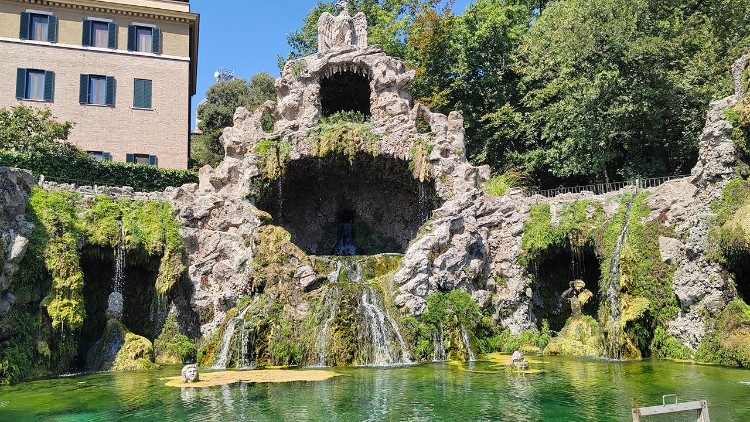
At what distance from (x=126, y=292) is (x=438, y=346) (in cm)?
1270

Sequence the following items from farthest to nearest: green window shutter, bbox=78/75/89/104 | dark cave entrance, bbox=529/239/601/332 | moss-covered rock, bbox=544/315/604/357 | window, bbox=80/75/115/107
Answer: window, bbox=80/75/115/107 → green window shutter, bbox=78/75/89/104 → dark cave entrance, bbox=529/239/601/332 → moss-covered rock, bbox=544/315/604/357

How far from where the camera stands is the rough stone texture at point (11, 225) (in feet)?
69.9

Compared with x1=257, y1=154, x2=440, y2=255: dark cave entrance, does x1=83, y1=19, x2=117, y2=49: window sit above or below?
above

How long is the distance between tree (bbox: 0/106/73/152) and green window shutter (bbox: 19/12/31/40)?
334 inches

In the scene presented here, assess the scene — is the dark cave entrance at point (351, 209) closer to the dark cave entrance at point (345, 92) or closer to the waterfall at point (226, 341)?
the dark cave entrance at point (345, 92)

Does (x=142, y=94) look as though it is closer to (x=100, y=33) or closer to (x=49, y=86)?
(x=100, y=33)

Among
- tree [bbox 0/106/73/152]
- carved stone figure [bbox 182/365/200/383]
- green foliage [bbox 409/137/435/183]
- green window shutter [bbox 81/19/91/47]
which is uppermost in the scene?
green window shutter [bbox 81/19/91/47]

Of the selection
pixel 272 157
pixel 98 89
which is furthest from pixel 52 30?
pixel 272 157

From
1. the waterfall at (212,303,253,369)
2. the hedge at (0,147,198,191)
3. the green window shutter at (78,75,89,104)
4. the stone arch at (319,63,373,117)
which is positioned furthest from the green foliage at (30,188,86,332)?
the green window shutter at (78,75,89,104)

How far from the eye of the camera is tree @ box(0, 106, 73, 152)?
31375 mm

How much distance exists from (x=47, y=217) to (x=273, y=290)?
28.3 feet

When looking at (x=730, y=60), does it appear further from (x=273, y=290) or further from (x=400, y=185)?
(x=273, y=290)

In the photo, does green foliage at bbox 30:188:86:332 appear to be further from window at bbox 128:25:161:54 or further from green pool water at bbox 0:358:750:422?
window at bbox 128:25:161:54

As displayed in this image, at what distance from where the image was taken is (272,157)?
96.2ft
